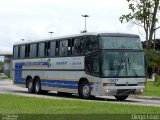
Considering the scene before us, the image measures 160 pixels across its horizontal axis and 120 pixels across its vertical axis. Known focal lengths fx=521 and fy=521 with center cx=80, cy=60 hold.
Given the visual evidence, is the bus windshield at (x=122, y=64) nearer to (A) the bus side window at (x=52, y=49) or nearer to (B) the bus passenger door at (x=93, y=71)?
(B) the bus passenger door at (x=93, y=71)

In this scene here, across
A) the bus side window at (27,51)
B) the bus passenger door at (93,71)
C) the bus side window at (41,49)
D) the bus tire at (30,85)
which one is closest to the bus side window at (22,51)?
the bus side window at (27,51)

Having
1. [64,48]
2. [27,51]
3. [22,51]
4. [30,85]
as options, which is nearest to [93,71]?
[64,48]

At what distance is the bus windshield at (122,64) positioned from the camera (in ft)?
86.8

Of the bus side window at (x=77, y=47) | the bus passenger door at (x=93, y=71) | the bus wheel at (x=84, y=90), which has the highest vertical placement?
the bus side window at (x=77, y=47)

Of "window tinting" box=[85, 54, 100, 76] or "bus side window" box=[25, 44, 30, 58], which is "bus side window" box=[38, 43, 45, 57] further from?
"window tinting" box=[85, 54, 100, 76]

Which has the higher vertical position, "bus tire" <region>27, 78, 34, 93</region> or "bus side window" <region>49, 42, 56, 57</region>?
"bus side window" <region>49, 42, 56, 57</region>

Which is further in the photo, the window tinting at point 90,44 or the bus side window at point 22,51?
the bus side window at point 22,51

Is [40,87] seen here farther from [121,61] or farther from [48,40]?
[121,61]

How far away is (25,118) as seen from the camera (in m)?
13.8

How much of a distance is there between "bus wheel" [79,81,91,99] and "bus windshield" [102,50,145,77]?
1.81 m

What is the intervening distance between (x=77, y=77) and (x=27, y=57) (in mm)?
7744

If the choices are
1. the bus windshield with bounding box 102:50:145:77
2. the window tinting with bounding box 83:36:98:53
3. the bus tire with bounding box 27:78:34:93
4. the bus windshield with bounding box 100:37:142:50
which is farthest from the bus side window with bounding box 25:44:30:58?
the bus windshield with bounding box 102:50:145:77

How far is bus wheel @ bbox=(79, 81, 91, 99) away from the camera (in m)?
27.7

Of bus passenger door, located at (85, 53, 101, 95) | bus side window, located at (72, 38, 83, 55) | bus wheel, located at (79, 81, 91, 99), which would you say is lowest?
bus wheel, located at (79, 81, 91, 99)
